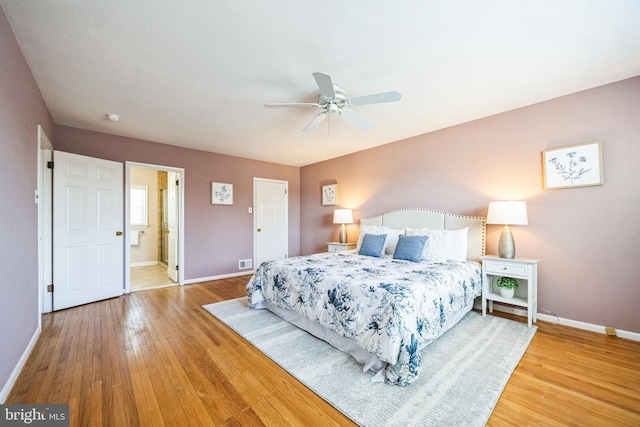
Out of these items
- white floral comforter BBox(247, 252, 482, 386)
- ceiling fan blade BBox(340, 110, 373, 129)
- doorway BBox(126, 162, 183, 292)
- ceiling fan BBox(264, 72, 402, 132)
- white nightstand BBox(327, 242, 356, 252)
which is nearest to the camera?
white floral comforter BBox(247, 252, 482, 386)

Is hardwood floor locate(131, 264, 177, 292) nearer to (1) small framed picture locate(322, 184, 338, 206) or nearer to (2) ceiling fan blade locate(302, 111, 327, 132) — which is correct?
(1) small framed picture locate(322, 184, 338, 206)

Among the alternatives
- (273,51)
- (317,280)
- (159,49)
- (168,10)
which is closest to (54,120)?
(159,49)

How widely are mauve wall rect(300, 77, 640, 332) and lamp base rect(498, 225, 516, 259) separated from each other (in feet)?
0.88

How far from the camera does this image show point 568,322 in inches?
110

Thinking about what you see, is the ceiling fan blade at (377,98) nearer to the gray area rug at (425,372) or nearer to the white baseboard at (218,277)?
the gray area rug at (425,372)

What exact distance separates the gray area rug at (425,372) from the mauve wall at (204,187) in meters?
2.33

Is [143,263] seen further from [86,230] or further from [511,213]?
[511,213]

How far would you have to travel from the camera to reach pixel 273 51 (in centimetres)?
206

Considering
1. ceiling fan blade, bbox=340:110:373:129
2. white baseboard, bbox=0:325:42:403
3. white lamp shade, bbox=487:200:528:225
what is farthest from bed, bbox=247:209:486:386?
white baseboard, bbox=0:325:42:403

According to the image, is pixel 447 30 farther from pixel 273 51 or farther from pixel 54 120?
pixel 54 120

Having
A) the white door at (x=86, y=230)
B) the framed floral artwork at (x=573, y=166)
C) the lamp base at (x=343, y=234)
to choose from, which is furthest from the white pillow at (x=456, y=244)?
the white door at (x=86, y=230)

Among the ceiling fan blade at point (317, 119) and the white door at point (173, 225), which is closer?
the ceiling fan blade at point (317, 119)

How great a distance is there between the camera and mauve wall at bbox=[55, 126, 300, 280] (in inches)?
154

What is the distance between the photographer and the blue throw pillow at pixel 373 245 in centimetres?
367
